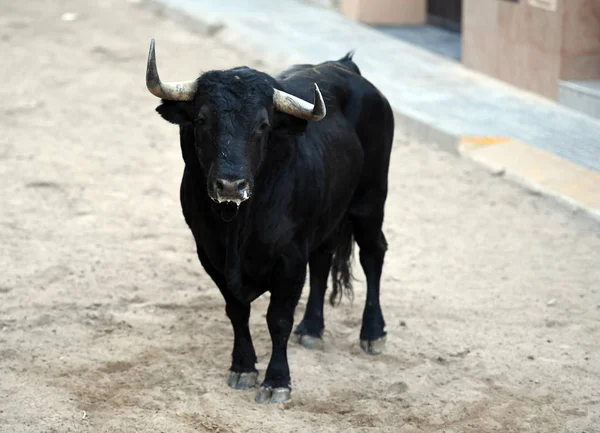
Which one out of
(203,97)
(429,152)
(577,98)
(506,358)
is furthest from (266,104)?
(577,98)

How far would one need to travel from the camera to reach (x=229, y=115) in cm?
497

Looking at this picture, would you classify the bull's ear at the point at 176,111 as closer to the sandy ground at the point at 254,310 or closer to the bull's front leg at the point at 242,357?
the bull's front leg at the point at 242,357

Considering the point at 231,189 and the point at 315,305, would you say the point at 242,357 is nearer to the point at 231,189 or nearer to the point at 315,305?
the point at 315,305

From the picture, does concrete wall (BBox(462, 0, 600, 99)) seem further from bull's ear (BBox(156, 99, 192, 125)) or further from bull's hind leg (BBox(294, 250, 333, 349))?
bull's ear (BBox(156, 99, 192, 125))

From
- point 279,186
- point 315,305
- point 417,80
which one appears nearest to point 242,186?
point 279,186

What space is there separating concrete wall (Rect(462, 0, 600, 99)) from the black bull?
5202mm

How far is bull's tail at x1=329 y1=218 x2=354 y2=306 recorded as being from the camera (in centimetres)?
648

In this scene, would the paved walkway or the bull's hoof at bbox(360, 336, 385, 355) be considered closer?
the bull's hoof at bbox(360, 336, 385, 355)

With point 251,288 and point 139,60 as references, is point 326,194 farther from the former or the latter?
point 139,60

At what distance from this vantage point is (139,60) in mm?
13250

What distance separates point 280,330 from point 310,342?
75cm

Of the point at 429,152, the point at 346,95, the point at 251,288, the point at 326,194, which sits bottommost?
the point at 429,152

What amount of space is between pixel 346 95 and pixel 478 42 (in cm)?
684

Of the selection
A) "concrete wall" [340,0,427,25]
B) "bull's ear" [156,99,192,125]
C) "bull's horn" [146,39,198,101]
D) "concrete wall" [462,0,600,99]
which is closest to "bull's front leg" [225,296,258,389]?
"bull's ear" [156,99,192,125]
